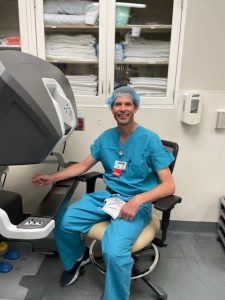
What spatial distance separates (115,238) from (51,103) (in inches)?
30.1

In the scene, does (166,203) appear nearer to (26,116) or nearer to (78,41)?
(26,116)

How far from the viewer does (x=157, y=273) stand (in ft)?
5.80

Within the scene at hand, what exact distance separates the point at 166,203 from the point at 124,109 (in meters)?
0.56

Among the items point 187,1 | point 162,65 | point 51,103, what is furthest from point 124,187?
point 187,1

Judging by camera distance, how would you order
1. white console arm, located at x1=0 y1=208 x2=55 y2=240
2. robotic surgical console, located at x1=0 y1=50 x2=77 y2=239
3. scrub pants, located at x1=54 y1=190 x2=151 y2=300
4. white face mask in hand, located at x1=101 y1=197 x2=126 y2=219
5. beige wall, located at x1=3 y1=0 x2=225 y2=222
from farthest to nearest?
beige wall, located at x1=3 y1=0 x2=225 y2=222 < white face mask in hand, located at x1=101 y1=197 x2=126 y2=219 < scrub pants, located at x1=54 y1=190 x2=151 y2=300 < white console arm, located at x1=0 y1=208 x2=55 y2=240 < robotic surgical console, located at x1=0 y1=50 x2=77 y2=239

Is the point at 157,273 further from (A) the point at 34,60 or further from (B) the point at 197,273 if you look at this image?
(A) the point at 34,60

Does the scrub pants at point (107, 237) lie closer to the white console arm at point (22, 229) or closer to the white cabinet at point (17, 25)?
the white console arm at point (22, 229)

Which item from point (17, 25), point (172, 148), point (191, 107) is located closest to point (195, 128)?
point (191, 107)

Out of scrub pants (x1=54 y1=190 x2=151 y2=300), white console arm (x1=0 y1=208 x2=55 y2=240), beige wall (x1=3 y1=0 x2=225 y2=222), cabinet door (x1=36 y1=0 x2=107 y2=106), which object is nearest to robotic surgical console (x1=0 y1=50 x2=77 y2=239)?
white console arm (x1=0 y1=208 x2=55 y2=240)

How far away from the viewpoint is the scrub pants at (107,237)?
4.24 feet

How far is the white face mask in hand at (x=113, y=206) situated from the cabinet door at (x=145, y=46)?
2.60 ft

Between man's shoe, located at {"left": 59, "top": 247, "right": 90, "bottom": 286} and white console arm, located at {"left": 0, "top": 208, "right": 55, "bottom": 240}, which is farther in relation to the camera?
man's shoe, located at {"left": 59, "top": 247, "right": 90, "bottom": 286}

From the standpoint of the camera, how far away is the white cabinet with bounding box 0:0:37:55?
1776mm

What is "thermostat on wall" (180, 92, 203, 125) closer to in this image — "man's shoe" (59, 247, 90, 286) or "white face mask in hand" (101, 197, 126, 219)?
"white face mask in hand" (101, 197, 126, 219)
